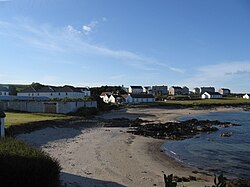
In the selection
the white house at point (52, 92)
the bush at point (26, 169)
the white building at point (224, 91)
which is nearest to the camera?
the bush at point (26, 169)

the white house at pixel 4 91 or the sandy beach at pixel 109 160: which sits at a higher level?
the white house at pixel 4 91

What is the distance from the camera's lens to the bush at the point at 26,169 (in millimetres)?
8133

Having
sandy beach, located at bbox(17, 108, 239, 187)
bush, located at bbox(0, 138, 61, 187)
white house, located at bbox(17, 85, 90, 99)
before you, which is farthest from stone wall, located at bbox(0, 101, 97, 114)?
bush, located at bbox(0, 138, 61, 187)

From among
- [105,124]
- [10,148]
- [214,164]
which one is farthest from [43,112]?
[10,148]

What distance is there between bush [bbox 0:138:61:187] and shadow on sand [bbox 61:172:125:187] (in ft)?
9.58

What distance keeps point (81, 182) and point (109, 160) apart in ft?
20.0

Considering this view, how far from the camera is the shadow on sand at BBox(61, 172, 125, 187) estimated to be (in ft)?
40.6

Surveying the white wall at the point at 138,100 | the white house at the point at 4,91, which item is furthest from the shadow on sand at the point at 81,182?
the white wall at the point at 138,100

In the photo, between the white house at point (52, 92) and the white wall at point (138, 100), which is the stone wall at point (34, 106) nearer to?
the white house at point (52, 92)

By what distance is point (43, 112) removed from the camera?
156ft

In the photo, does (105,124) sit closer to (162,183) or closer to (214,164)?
(214,164)

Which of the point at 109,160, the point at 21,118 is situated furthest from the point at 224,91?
the point at 109,160

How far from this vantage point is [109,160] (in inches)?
750

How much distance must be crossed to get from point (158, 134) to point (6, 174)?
85.8 feet
